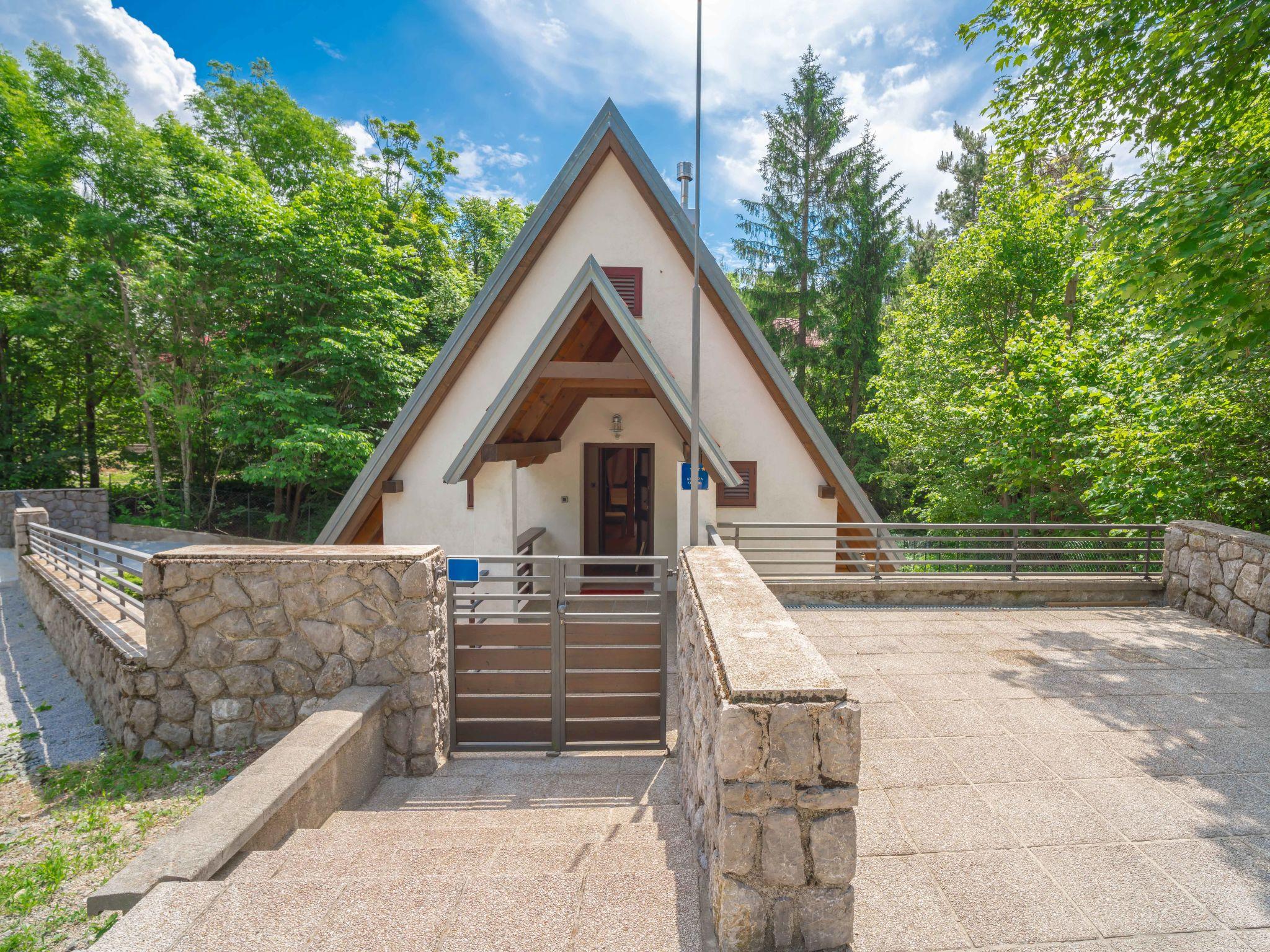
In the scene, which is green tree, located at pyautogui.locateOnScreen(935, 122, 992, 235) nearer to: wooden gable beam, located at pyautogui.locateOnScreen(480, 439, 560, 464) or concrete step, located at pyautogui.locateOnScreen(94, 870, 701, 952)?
wooden gable beam, located at pyautogui.locateOnScreen(480, 439, 560, 464)

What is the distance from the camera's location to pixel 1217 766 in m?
3.81

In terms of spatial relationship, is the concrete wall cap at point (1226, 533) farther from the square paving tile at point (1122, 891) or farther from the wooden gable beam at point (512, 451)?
the wooden gable beam at point (512, 451)

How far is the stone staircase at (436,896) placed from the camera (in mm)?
2143

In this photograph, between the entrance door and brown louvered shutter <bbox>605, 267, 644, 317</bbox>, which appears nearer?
brown louvered shutter <bbox>605, 267, 644, 317</bbox>

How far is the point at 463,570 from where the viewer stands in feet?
16.7

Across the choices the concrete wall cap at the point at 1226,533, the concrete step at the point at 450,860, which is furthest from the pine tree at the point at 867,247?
the concrete step at the point at 450,860

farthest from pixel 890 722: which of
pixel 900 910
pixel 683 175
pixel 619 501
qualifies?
pixel 619 501

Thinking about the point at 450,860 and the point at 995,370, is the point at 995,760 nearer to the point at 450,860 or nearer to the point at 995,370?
the point at 450,860

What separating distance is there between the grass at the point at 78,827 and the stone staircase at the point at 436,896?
2.67ft

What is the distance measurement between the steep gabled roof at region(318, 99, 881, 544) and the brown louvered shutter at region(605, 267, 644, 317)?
926 mm

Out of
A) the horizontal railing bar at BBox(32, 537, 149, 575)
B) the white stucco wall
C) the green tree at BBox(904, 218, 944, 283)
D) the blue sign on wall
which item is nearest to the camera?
the horizontal railing bar at BBox(32, 537, 149, 575)

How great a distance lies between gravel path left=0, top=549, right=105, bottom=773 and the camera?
5668mm

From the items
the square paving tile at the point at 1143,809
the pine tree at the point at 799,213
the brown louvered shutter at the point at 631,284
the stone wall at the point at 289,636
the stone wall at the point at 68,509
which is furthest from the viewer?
the pine tree at the point at 799,213

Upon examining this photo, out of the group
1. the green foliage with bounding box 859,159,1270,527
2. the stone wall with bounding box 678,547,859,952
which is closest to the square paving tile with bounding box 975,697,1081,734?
the stone wall with bounding box 678,547,859,952
